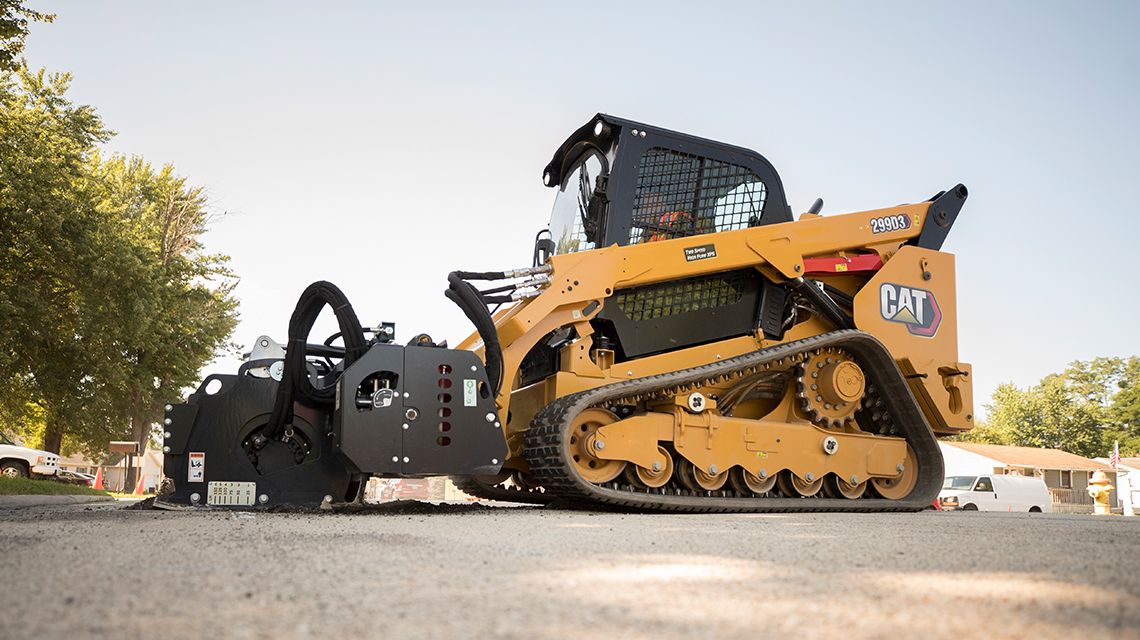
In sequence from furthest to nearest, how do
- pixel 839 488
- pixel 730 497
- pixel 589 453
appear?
pixel 839 488 < pixel 730 497 < pixel 589 453

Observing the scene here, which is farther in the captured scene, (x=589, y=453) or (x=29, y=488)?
(x=29, y=488)

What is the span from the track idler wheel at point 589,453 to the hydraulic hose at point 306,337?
1717 millimetres

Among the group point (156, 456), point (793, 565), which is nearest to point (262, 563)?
point (793, 565)

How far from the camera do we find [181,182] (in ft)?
83.1

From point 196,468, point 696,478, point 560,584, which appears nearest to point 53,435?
point 196,468

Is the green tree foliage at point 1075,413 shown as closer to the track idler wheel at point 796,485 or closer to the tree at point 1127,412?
the tree at point 1127,412

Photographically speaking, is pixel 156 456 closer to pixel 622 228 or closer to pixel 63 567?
pixel 622 228

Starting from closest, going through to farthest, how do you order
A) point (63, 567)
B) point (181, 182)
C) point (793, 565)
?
point (63, 567), point (793, 565), point (181, 182)

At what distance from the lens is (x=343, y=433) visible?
6.03 meters

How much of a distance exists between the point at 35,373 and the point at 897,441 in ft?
57.6

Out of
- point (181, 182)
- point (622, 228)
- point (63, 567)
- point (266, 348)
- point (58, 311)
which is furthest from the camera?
point (181, 182)

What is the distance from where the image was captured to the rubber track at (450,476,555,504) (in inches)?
347

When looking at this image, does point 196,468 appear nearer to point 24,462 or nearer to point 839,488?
point 839,488

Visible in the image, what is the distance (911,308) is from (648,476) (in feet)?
11.2
